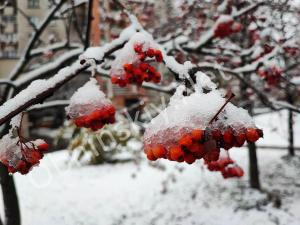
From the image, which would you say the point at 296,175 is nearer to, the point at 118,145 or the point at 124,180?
the point at 124,180

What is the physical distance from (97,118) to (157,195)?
577cm

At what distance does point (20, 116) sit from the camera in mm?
2137

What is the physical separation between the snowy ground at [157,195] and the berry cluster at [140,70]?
13.9 feet

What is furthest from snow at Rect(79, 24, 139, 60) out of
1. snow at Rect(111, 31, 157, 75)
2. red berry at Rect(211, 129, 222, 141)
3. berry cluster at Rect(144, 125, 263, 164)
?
red berry at Rect(211, 129, 222, 141)

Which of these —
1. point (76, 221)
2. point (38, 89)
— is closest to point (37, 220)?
point (76, 221)

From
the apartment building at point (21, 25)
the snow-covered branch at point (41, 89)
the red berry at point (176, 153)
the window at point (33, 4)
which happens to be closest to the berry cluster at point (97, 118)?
the snow-covered branch at point (41, 89)

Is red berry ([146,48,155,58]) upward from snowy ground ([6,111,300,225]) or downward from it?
upward

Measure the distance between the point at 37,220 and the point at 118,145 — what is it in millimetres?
4904

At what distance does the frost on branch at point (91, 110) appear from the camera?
7.13 ft

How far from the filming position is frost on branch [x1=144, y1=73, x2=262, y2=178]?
1474mm

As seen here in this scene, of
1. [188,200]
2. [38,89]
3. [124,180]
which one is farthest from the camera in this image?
[124,180]

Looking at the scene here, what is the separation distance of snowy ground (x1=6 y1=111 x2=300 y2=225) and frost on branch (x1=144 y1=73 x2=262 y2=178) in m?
4.63

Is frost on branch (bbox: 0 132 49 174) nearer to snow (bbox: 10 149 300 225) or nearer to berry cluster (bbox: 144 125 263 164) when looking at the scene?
berry cluster (bbox: 144 125 263 164)

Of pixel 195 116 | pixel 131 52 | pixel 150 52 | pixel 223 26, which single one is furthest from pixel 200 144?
pixel 223 26
